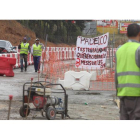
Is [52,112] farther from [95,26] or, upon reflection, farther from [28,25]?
[95,26]

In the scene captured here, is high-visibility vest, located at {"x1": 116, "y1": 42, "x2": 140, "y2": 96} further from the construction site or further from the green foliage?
the green foliage

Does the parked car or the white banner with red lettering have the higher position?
the white banner with red lettering

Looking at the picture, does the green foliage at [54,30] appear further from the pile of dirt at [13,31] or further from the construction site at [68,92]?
the construction site at [68,92]

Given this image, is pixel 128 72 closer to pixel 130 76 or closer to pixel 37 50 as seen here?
pixel 130 76

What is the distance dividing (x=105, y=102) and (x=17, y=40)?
37.4 m

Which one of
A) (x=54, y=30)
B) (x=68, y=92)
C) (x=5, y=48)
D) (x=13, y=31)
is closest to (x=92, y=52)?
(x=68, y=92)

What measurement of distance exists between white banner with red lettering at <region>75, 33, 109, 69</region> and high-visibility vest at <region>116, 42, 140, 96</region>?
31.1 ft

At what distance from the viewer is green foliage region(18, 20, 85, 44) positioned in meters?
52.9

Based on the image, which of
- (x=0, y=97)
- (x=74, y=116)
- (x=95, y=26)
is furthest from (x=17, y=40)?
(x=74, y=116)

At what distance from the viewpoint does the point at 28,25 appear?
54.4m

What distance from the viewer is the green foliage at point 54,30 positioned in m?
52.9

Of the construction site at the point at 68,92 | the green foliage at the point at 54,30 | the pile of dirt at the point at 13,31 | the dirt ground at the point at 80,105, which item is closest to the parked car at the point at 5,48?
the construction site at the point at 68,92

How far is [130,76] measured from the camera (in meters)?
5.71

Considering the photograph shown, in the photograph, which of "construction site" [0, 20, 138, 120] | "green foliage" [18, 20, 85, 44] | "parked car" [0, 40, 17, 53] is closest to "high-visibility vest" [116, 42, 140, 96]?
"construction site" [0, 20, 138, 120]
